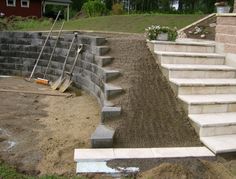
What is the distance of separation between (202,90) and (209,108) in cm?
43

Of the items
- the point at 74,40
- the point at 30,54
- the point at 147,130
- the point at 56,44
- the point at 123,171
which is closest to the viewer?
the point at 123,171

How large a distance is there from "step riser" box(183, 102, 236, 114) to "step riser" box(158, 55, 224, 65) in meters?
1.19

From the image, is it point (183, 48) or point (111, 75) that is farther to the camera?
point (183, 48)

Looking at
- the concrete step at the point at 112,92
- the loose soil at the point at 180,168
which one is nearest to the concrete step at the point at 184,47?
the concrete step at the point at 112,92

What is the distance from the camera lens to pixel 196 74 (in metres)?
5.68

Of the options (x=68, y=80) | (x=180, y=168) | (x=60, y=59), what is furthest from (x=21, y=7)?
(x=180, y=168)

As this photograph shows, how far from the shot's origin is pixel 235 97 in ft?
17.3

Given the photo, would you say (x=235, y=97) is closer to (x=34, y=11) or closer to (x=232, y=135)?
(x=232, y=135)

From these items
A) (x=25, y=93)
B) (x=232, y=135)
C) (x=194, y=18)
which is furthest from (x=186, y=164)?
(x=194, y=18)

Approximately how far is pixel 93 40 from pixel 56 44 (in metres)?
2.16

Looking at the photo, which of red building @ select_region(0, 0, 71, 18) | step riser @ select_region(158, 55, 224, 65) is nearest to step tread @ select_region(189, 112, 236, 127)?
step riser @ select_region(158, 55, 224, 65)

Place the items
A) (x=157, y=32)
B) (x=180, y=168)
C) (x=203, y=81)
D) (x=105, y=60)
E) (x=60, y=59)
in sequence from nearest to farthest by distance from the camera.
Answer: (x=180, y=168) → (x=203, y=81) → (x=105, y=60) → (x=157, y=32) → (x=60, y=59)

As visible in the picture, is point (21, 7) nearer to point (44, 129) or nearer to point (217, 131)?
point (44, 129)

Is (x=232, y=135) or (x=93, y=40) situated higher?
(x=93, y=40)
